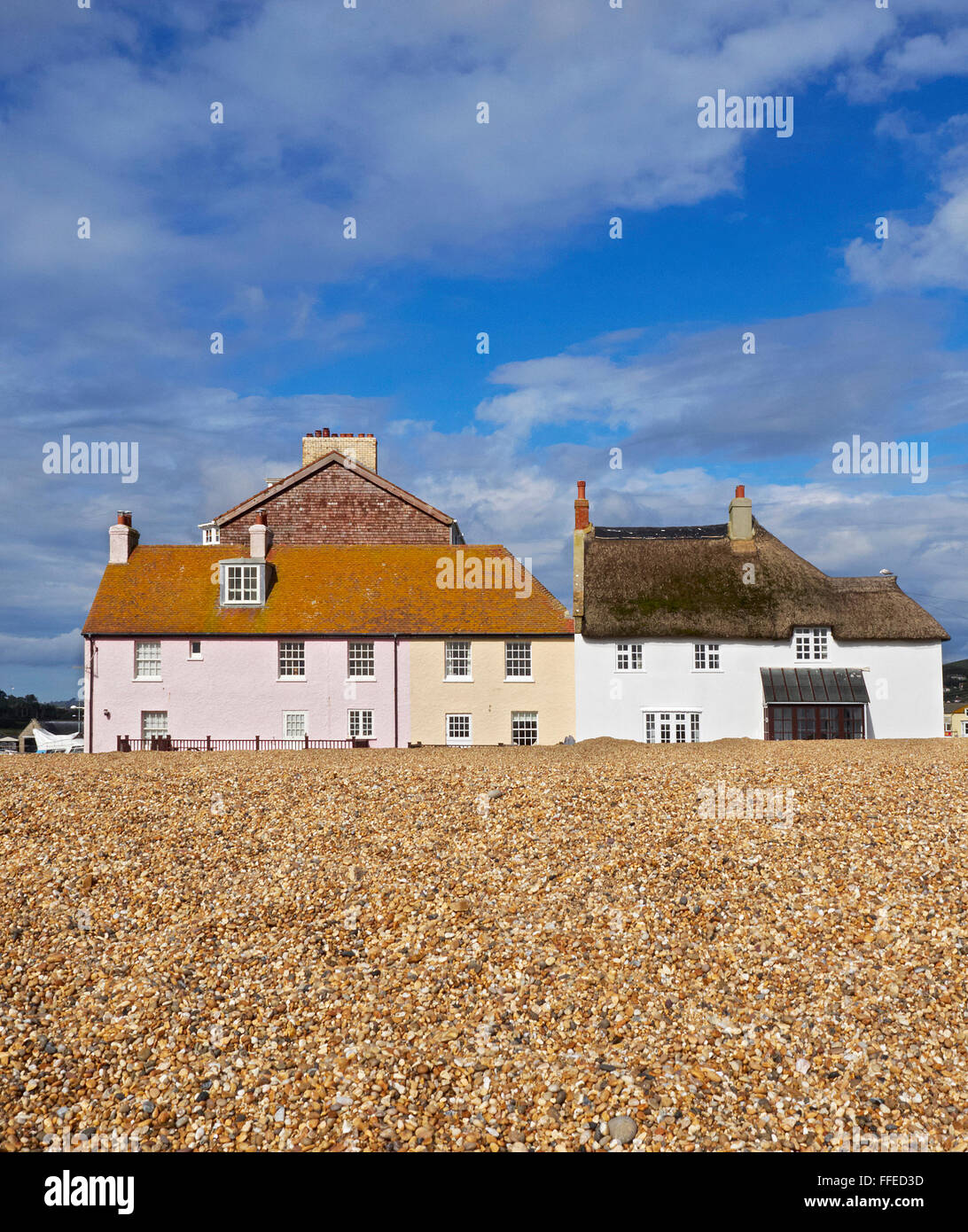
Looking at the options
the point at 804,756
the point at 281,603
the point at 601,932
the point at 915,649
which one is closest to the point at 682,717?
the point at 915,649

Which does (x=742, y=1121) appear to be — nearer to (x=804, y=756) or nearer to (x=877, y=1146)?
(x=877, y=1146)

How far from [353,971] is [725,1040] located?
374 centimetres

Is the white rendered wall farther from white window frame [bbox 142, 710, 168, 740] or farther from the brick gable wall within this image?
white window frame [bbox 142, 710, 168, 740]

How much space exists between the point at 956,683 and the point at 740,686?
101 metres

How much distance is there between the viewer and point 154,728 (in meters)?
32.3

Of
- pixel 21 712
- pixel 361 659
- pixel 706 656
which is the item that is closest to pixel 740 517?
pixel 706 656

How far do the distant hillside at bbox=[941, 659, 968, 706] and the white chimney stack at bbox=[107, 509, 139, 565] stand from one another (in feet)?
260

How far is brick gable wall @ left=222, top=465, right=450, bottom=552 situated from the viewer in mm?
39594

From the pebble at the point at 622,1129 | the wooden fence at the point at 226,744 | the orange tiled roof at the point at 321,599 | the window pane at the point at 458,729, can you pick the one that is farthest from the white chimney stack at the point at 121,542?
the pebble at the point at 622,1129

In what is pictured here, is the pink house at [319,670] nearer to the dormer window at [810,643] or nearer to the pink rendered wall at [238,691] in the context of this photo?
the pink rendered wall at [238,691]

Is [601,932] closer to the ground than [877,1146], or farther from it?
farther from it

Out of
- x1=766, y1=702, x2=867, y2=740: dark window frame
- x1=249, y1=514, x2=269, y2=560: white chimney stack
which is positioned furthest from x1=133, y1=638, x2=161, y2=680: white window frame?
x1=766, y1=702, x2=867, y2=740: dark window frame

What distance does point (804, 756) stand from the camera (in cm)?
2088

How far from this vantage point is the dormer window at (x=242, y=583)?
33.7 metres
